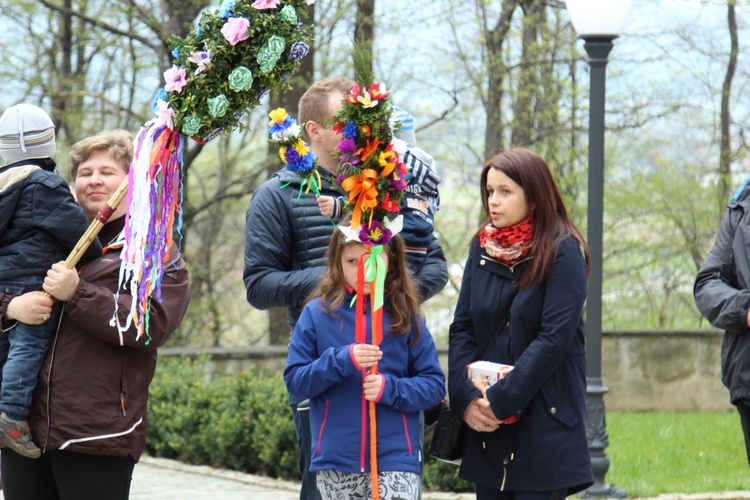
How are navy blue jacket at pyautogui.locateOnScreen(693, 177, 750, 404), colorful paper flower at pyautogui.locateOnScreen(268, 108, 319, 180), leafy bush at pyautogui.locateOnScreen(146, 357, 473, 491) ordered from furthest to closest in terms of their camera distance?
leafy bush at pyautogui.locateOnScreen(146, 357, 473, 491)
navy blue jacket at pyautogui.locateOnScreen(693, 177, 750, 404)
colorful paper flower at pyautogui.locateOnScreen(268, 108, 319, 180)

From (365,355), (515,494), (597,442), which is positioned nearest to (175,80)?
(365,355)

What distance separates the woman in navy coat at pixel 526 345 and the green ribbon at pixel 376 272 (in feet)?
1.63

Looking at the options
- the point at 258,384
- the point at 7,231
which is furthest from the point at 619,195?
the point at 7,231

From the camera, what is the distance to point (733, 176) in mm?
12562

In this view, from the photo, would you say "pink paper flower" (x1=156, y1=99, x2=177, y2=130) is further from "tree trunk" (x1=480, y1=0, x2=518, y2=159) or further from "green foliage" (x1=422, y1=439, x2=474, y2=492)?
"tree trunk" (x1=480, y1=0, x2=518, y2=159)

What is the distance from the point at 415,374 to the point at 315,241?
2.31ft

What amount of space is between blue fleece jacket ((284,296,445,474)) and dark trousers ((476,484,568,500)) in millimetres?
377

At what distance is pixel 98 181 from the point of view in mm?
4016

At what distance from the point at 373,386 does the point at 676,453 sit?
5.10 meters

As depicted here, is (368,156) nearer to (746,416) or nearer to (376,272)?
(376,272)

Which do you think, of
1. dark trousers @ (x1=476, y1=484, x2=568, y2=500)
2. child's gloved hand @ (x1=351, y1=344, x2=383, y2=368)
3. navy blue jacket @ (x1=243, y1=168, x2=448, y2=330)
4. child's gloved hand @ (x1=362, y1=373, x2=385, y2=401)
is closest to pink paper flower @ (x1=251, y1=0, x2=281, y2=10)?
navy blue jacket @ (x1=243, y1=168, x2=448, y2=330)

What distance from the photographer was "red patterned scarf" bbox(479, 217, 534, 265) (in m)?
4.07

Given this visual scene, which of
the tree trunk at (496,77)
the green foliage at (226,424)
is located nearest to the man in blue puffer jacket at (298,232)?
the green foliage at (226,424)

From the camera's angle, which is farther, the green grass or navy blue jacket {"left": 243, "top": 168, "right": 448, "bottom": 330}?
the green grass
